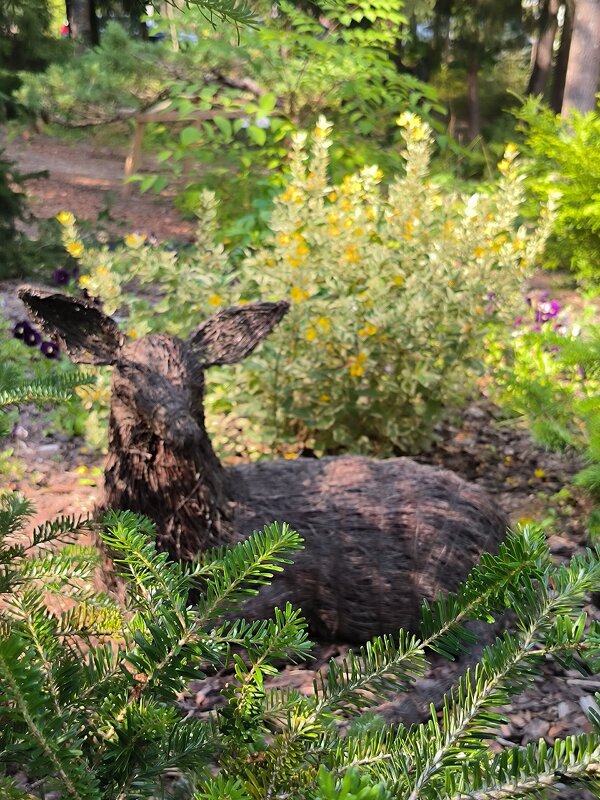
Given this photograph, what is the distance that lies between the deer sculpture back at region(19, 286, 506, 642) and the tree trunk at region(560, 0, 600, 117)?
23.5 ft

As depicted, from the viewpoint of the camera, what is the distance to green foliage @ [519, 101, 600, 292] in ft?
17.8

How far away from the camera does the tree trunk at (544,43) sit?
13133 millimetres

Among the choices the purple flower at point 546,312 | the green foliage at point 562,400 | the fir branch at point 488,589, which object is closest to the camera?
the fir branch at point 488,589

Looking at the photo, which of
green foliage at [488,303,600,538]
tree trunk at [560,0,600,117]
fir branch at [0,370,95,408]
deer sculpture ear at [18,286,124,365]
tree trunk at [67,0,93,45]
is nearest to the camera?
fir branch at [0,370,95,408]

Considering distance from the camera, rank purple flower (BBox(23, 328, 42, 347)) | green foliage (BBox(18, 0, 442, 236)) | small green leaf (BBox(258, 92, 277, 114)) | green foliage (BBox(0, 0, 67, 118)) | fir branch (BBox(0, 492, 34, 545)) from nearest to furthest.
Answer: fir branch (BBox(0, 492, 34, 545)) < purple flower (BBox(23, 328, 42, 347)) < small green leaf (BBox(258, 92, 277, 114)) < green foliage (BBox(18, 0, 442, 236)) < green foliage (BBox(0, 0, 67, 118))

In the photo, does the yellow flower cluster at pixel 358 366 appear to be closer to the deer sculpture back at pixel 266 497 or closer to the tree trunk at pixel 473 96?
the deer sculpture back at pixel 266 497

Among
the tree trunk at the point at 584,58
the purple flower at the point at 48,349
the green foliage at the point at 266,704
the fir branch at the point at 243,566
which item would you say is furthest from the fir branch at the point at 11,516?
the tree trunk at the point at 584,58

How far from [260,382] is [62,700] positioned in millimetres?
2476

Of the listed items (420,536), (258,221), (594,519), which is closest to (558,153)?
(258,221)

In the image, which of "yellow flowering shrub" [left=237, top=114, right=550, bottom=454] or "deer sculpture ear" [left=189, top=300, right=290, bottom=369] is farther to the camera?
"yellow flowering shrub" [left=237, top=114, right=550, bottom=454]

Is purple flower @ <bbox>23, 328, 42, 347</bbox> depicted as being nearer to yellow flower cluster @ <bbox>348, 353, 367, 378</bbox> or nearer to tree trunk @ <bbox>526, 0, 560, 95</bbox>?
yellow flower cluster @ <bbox>348, 353, 367, 378</bbox>

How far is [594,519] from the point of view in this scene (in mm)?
2389

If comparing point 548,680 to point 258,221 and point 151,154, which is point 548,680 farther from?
point 151,154

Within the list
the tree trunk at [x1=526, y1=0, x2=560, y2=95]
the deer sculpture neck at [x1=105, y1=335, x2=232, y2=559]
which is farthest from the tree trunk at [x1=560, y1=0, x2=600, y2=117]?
the deer sculpture neck at [x1=105, y1=335, x2=232, y2=559]
